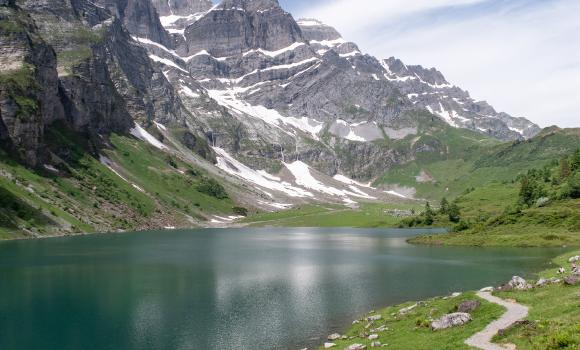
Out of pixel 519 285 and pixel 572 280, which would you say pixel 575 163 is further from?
pixel 572 280

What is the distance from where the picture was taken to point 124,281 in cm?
8044

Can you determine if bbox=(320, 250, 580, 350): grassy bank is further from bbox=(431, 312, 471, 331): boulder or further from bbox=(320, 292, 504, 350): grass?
bbox=(431, 312, 471, 331): boulder

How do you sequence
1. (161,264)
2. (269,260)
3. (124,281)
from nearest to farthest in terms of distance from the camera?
1. (124,281)
2. (161,264)
3. (269,260)

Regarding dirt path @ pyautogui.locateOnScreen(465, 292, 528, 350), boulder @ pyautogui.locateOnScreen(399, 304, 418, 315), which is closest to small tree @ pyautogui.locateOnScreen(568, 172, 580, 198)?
boulder @ pyautogui.locateOnScreen(399, 304, 418, 315)

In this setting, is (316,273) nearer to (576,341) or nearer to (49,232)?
(576,341)

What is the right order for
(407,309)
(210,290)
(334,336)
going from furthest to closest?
(210,290) < (407,309) < (334,336)

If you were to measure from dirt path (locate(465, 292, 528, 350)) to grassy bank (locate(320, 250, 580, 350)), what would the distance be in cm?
58

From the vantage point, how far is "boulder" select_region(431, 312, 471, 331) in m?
38.4

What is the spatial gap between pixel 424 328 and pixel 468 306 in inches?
179

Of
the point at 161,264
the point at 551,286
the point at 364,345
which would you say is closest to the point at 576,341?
the point at 364,345

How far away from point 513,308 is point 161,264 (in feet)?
256

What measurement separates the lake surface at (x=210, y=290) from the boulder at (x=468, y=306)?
43.5ft

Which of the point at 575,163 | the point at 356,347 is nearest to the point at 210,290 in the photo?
the point at 356,347

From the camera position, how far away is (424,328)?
4028cm
